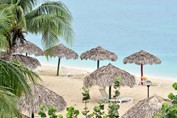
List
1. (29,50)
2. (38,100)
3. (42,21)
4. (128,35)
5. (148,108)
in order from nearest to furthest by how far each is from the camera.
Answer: (148,108)
(38,100)
(42,21)
(29,50)
(128,35)

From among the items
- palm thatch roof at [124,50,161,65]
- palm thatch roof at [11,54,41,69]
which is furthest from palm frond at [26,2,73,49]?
palm thatch roof at [124,50,161,65]

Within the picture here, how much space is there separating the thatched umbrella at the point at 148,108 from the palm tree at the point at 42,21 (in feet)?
9.61

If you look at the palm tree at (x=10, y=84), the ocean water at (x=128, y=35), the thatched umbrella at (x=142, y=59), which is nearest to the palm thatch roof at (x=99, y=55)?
the thatched umbrella at (x=142, y=59)

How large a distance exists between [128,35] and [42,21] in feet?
102

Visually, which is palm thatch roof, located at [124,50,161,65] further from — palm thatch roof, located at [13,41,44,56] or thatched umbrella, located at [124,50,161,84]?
palm thatch roof, located at [13,41,44,56]

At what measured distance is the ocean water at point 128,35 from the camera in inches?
1151

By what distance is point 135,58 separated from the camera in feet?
59.2

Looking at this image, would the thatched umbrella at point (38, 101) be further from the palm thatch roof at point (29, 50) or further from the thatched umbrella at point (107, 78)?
the palm thatch roof at point (29, 50)

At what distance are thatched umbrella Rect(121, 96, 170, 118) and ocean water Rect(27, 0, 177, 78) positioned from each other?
15353 millimetres

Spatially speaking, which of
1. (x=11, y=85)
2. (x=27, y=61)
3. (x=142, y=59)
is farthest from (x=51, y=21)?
(x=142, y=59)

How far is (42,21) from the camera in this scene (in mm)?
12102

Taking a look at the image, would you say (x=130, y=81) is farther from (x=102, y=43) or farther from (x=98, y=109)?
(x=102, y=43)

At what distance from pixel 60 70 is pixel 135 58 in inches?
173

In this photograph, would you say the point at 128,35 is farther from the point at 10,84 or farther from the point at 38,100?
the point at 10,84
